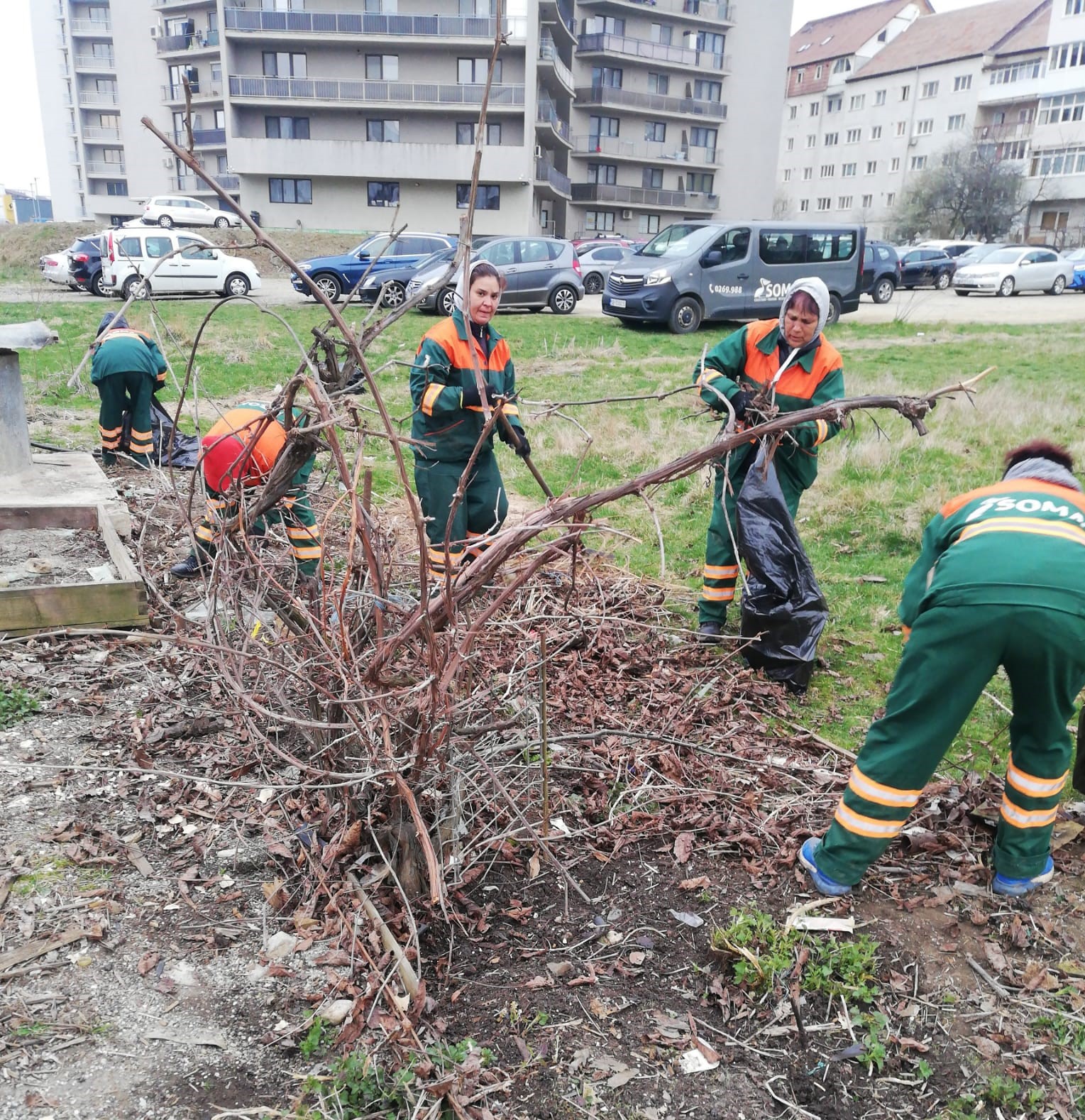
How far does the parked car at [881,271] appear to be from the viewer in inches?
839

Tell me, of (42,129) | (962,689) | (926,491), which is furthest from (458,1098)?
(42,129)

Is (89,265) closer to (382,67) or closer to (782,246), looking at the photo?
(782,246)

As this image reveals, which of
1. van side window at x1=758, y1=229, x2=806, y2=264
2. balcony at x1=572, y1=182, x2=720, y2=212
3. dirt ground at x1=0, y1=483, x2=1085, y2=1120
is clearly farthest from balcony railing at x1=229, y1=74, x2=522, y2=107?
dirt ground at x1=0, y1=483, x2=1085, y2=1120

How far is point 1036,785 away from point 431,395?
2.90m

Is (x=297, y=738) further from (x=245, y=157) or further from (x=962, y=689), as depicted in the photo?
(x=245, y=157)

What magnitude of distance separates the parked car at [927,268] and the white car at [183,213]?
2154 cm

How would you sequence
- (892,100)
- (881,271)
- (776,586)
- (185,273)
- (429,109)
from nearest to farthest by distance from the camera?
(776,586) → (185,273) → (881,271) → (429,109) → (892,100)

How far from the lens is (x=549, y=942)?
2611mm

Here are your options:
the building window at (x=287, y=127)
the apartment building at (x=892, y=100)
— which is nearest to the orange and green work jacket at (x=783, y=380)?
the building window at (x=287, y=127)

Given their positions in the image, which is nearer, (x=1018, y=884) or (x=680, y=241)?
(x=1018, y=884)

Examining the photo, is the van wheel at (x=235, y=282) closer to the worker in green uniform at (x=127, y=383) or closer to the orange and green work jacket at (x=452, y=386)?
the worker in green uniform at (x=127, y=383)

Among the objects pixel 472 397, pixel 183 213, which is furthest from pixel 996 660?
pixel 183 213

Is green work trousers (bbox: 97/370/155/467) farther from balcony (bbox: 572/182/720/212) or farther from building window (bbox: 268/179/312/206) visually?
balcony (bbox: 572/182/720/212)

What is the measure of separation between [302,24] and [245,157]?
18.9ft
